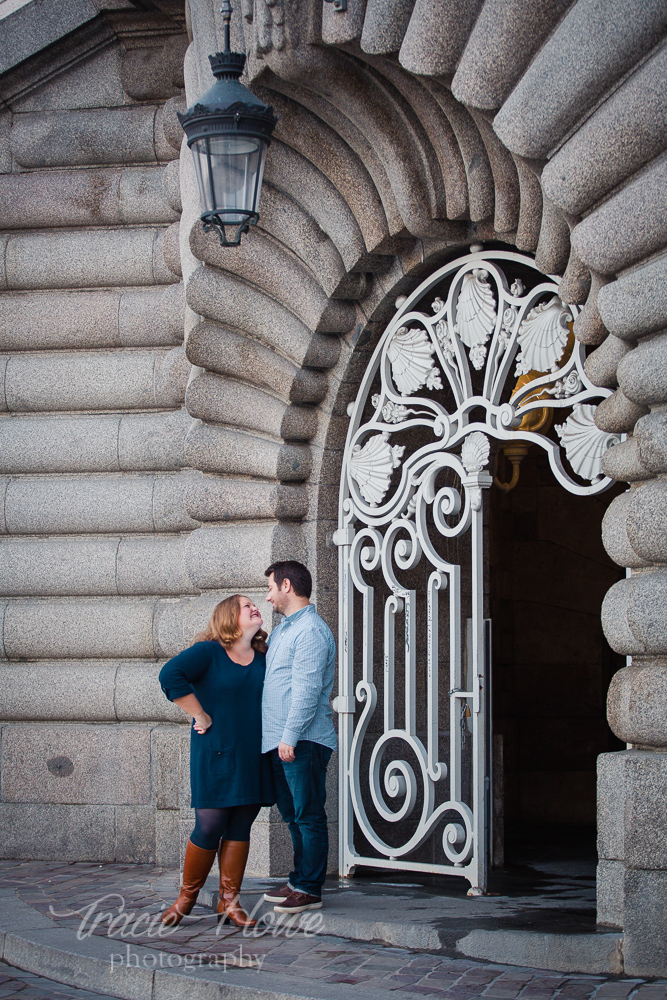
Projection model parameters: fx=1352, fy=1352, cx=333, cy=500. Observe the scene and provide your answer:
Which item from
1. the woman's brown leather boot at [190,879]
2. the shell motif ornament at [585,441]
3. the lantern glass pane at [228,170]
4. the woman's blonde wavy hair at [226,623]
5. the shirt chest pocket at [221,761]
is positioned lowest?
the woman's brown leather boot at [190,879]

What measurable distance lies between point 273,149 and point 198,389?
4.35 feet

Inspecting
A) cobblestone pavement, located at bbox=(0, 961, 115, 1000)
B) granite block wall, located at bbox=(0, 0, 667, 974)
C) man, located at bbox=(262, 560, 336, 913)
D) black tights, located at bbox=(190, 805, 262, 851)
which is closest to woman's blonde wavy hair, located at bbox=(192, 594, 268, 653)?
man, located at bbox=(262, 560, 336, 913)

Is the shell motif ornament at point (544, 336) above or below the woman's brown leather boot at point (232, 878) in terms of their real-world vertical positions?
above

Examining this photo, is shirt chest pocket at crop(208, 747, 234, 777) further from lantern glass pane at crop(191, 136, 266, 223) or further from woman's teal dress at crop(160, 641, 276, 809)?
lantern glass pane at crop(191, 136, 266, 223)

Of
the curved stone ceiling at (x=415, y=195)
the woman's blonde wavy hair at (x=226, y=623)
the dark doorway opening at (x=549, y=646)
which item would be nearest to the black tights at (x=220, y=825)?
the woman's blonde wavy hair at (x=226, y=623)

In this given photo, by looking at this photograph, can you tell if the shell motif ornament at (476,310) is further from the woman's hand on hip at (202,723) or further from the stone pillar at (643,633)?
the woman's hand on hip at (202,723)

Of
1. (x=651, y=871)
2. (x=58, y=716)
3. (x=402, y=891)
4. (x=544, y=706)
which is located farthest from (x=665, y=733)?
(x=544, y=706)

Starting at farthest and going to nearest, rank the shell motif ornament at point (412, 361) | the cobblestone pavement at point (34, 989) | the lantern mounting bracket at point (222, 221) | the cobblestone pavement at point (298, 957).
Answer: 1. the shell motif ornament at point (412, 361)
2. the lantern mounting bracket at point (222, 221)
3. the cobblestone pavement at point (34, 989)
4. the cobblestone pavement at point (298, 957)

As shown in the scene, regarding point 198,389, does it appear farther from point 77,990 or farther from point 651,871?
point 651,871

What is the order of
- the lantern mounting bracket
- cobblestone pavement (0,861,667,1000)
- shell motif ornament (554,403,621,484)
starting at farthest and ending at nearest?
the lantern mounting bracket
shell motif ornament (554,403,621,484)
cobblestone pavement (0,861,667,1000)

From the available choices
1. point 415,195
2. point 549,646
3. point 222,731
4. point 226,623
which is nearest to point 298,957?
point 222,731

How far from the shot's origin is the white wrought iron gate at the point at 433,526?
6.11 metres

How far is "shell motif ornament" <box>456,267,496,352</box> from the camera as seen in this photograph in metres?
6.30

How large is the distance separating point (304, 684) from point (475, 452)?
1.45 metres
